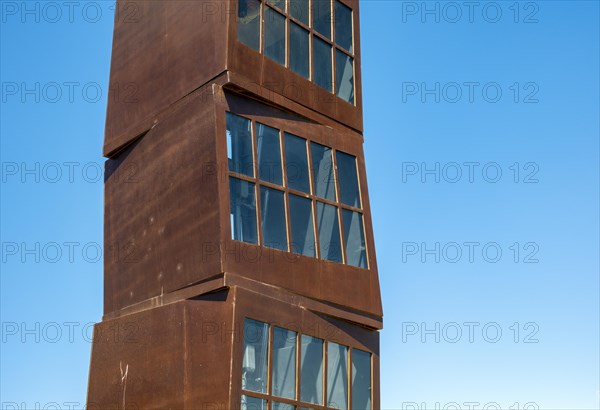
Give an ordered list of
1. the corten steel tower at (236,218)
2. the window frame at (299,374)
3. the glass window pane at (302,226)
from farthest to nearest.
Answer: the glass window pane at (302,226), the corten steel tower at (236,218), the window frame at (299,374)

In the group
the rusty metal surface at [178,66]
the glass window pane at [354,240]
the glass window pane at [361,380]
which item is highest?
the rusty metal surface at [178,66]

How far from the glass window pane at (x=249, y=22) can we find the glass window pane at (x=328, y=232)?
2.82m

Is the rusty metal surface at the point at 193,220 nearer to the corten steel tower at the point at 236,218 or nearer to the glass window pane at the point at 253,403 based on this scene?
the corten steel tower at the point at 236,218

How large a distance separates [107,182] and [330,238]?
13.9 feet

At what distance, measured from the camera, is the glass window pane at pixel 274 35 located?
15.3 metres

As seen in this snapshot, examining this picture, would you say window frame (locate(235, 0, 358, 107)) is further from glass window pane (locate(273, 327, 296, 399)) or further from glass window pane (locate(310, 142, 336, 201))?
glass window pane (locate(273, 327, 296, 399))

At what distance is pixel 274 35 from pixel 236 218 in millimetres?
3424

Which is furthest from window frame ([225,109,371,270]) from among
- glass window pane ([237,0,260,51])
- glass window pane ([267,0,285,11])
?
glass window pane ([267,0,285,11])

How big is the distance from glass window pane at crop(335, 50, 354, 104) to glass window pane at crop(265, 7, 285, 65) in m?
1.37

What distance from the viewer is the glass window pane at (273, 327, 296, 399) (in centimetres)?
1361

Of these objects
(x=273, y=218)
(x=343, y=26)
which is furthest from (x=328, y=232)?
(x=343, y=26)

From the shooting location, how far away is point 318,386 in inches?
558

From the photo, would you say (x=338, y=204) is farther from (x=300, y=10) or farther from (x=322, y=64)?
(x=300, y=10)

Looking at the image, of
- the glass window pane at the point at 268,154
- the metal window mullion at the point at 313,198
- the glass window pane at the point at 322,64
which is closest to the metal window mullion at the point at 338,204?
the metal window mullion at the point at 313,198
